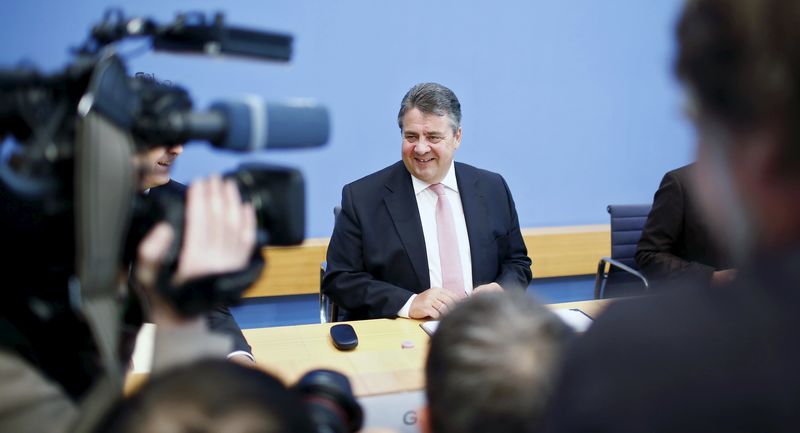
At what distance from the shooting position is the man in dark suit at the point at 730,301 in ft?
1.60

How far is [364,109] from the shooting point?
3262 mm

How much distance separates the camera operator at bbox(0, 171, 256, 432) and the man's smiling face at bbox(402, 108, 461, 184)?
1523 mm

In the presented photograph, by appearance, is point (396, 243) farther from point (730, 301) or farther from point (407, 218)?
point (730, 301)

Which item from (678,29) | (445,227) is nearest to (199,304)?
(678,29)

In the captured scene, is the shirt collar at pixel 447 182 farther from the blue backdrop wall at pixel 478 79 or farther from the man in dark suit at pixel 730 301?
the man in dark suit at pixel 730 301

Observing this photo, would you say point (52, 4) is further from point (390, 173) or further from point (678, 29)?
point (678, 29)

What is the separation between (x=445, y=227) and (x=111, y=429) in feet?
5.87

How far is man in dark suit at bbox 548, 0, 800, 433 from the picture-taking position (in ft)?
1.60

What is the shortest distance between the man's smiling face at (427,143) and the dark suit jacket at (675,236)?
916 mm

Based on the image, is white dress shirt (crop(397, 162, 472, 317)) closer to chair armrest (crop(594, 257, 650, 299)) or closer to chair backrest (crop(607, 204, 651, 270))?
chair armrest (crop(594, 257, 650, 299))

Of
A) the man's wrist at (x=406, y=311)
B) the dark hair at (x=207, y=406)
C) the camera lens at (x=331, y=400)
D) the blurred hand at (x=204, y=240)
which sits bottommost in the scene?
the man's wrist at (x=406, y=311)

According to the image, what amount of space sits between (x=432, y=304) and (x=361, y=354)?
354 millimetres

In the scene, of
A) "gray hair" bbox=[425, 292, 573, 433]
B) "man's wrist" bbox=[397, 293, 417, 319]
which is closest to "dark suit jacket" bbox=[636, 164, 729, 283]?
"man's wrist" bbox=[397, 293, 417, 319]

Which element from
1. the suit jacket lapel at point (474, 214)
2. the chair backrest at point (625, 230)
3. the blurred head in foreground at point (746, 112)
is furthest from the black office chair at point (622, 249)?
the blurred head in foreground at point (746, 112)
